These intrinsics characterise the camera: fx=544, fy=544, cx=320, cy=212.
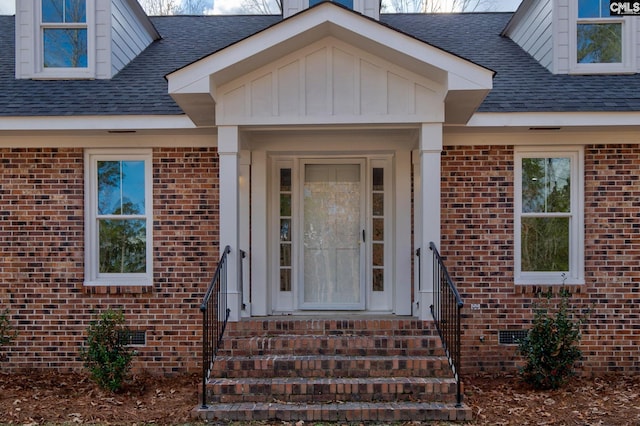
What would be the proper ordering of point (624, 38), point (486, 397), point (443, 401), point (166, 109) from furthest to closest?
point (624, 38), point (166, 109), point (486, 397), point (443, 401)

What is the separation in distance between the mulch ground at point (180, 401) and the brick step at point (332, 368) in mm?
470

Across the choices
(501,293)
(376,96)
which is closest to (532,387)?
(501,293)

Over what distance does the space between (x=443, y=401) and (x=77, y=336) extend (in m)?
4.41

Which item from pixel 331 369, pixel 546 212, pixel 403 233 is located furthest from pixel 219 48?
pixel 546 212

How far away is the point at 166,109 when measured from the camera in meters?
6.38

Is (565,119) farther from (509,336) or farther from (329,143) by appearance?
(329,143)

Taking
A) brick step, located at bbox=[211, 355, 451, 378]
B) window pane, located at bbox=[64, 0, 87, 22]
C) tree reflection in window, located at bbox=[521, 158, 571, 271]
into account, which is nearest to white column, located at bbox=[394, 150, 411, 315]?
tree reflection in window, located at bbox=[521, 158, 571, 271]

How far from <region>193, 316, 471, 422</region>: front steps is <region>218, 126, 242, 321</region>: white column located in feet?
1.21

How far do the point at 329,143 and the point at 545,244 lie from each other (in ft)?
9.74

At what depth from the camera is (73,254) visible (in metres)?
6.70

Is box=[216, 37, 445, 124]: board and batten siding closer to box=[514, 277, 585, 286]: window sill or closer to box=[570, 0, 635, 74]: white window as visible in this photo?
box=[514, 277, 585, 286]: window sill

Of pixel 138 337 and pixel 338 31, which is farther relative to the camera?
pixel 138 337

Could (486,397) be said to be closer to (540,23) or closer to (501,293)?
(501,293)

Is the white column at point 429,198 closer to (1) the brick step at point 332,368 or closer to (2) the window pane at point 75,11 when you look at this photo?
(1) the brick step at point 332,368
